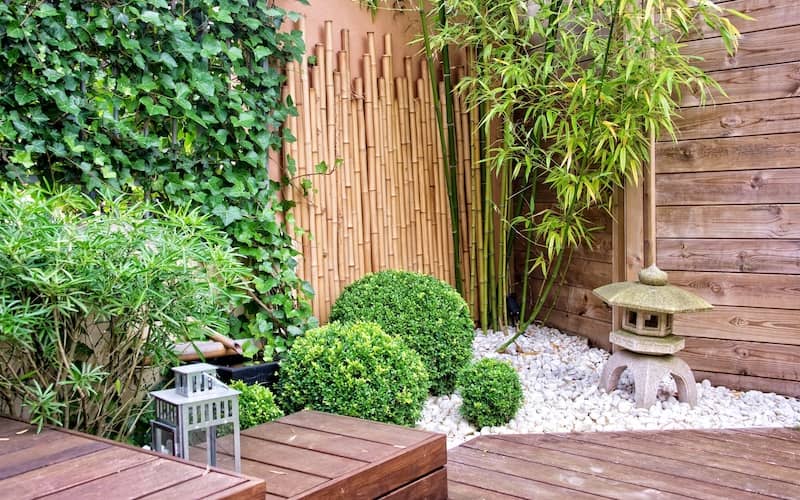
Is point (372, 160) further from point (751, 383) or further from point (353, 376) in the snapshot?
point (751, 383)

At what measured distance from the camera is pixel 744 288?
3430mm

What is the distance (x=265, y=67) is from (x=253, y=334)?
3.91 ft

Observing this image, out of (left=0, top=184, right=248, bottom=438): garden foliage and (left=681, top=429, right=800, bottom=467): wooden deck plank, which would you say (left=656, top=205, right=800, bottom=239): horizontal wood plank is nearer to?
(left=681, top=429, right=800, bottom=467): wooden deck plank

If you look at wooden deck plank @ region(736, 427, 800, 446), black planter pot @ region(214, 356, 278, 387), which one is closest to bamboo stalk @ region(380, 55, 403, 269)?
black planter pot @ region(214, 356, 278, 387)

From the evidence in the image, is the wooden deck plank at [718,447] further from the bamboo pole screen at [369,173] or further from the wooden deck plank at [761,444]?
the bamboo pole screen at [369,173]

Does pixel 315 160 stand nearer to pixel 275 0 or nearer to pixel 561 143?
pixel 275 0

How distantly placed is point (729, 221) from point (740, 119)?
1.60 ft

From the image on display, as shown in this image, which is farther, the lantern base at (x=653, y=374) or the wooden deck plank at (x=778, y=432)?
the lantern base at (x=653, y=374)

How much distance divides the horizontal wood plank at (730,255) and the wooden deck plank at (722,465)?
1.09 m

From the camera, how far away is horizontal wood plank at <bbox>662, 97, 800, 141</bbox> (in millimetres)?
3287

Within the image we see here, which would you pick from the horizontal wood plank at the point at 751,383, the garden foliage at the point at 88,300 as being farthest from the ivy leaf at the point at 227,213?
the horizontal wood plank at the point at 751,383

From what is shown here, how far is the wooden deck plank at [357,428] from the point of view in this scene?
80.0 inches

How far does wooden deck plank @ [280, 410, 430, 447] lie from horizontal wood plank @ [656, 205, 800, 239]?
6.86 ft

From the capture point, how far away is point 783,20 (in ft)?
10.8
